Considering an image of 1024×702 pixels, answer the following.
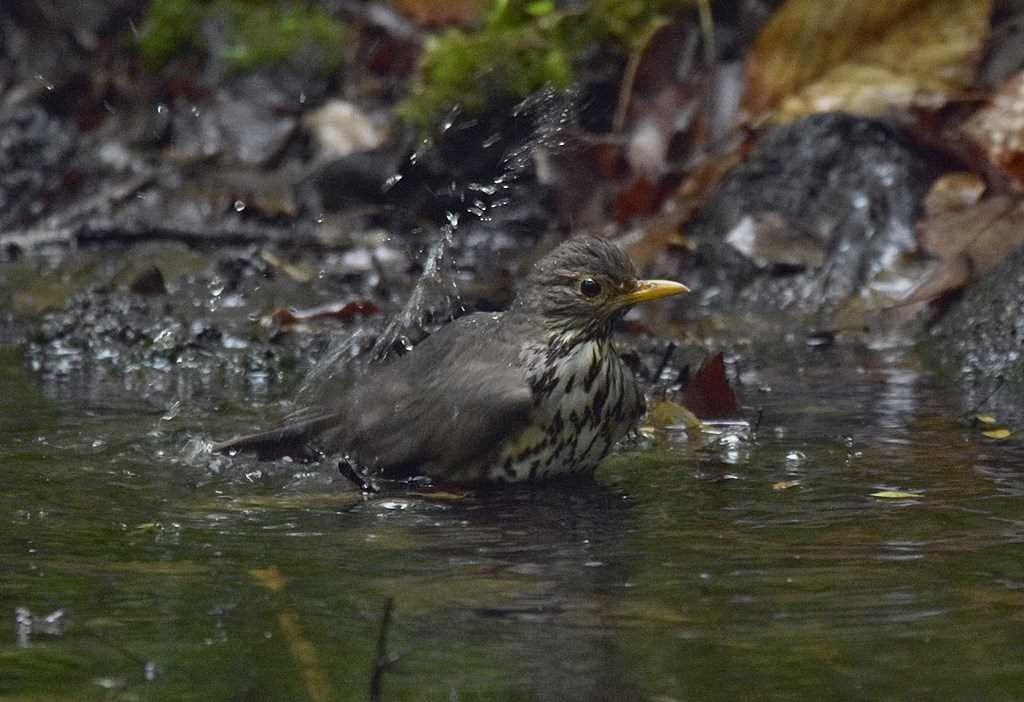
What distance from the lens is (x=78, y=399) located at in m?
6.34

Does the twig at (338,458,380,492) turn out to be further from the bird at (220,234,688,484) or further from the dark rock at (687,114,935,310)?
the dark rock at (687,114,935,310)

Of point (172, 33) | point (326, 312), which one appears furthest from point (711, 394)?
point (172, 33)

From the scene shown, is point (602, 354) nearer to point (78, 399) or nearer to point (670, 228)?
point (78, 399)

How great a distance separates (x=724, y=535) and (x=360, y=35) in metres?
6.96

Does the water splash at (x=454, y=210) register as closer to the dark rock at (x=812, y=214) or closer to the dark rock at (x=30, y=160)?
the dark rock at (x=812, y=214)

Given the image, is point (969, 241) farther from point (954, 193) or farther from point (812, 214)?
point (812, 214)

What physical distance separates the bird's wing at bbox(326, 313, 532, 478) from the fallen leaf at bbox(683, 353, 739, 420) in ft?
2.27

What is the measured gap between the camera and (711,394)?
19.2ft

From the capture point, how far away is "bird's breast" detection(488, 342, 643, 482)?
203 inches

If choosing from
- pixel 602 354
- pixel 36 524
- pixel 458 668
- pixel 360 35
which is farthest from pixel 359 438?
pixel 360 35

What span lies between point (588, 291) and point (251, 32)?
5624 millimetres

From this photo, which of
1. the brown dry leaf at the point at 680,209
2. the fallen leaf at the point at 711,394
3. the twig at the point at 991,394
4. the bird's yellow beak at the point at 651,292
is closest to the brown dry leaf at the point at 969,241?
the twig at the point at 991,394

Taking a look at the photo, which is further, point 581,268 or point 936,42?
point 936,42

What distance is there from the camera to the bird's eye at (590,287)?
562 centimetres
